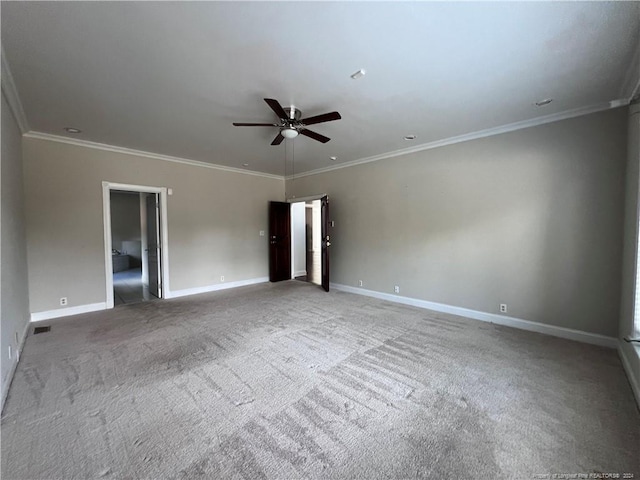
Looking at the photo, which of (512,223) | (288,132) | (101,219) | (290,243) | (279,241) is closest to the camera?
(288,132)

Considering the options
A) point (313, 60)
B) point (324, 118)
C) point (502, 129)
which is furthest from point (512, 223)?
point (313, 60)

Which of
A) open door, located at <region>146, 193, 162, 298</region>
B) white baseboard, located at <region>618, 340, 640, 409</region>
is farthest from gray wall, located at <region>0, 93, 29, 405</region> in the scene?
white baseboard, located at <region>618, 340, 640, 409</region>

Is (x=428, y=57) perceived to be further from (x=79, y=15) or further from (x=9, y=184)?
(x=9, y=184)

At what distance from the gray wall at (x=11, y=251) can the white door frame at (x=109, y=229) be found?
37.4 inches

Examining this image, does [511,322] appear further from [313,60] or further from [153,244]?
[153,244]

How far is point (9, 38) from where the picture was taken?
1.90 m

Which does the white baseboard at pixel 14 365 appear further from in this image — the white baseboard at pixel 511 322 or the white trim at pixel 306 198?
the white trim at pixel 306 198

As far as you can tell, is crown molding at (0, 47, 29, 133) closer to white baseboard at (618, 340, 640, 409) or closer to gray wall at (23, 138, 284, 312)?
gray wall at (23, 138, 284, 312)

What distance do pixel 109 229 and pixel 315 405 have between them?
447cm

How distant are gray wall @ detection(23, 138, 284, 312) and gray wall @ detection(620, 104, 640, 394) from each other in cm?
601

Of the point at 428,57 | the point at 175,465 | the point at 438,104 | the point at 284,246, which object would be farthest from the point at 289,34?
the point at 284,246

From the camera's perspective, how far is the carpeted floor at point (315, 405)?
156 centimetres

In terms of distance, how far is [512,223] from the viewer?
3650 millimetres

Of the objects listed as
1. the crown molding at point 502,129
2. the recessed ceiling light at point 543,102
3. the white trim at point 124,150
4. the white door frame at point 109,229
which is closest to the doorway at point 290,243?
the white trim at point 124,150
